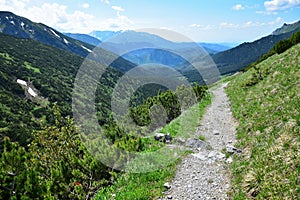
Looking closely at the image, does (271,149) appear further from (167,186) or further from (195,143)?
(195,143)

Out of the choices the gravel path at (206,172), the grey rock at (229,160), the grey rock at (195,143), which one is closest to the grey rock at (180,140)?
the grey rock at (195,143)

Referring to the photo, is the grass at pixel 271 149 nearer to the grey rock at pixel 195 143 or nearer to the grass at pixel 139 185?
the grey rock at pixel 195 143

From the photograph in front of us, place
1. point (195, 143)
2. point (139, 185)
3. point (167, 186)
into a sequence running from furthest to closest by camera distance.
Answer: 1. point (195, 143)
2. point (139, 185)
3. point (167, 186)

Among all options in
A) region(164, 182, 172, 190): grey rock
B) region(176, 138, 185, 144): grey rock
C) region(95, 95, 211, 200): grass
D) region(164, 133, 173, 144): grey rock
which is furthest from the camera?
region(164, 133, 173, 144): grey rock

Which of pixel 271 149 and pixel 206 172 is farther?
pixel 206 172

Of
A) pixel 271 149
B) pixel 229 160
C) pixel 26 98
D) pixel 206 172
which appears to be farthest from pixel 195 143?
pixel 26 98

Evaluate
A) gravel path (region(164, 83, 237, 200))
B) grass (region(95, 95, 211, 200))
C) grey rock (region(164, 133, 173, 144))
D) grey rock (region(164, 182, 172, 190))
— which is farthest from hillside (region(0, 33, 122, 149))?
grey rock (region(164, 182, 172, 190))

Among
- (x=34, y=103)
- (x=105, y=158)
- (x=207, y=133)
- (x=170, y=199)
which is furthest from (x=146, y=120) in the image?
(x=34, y=103)

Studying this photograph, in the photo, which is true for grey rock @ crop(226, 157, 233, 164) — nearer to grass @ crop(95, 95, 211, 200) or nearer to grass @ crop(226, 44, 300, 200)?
grass @ crop(226, 44, 300, 200)

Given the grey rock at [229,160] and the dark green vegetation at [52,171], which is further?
the grey rock at [229,160]

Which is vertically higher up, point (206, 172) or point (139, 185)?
point (206, 172)

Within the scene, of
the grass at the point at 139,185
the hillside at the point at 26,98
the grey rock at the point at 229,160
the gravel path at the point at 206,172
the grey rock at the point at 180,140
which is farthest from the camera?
the hillside at the point at 26,98

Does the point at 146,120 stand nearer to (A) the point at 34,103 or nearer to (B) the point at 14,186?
(B) the point at 14,186

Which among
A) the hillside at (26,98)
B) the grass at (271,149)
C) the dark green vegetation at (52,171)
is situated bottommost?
the hillside at (26,98)
